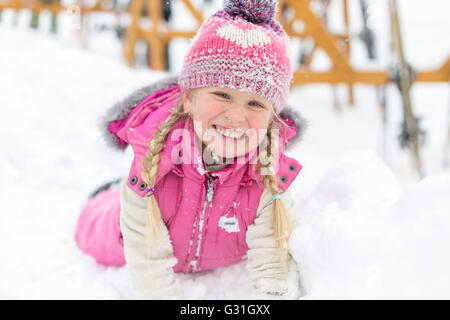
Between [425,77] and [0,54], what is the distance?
3.23 metres

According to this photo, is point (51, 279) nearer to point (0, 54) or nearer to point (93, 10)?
point (0, 54)

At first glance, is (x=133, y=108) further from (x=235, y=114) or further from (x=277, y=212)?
(x=277, y=212)

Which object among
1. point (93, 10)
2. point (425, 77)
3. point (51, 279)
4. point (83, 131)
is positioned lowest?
point (51, 279)

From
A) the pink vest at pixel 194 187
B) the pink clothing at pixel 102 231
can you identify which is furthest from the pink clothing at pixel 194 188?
the pink clothing at pixel 102 231

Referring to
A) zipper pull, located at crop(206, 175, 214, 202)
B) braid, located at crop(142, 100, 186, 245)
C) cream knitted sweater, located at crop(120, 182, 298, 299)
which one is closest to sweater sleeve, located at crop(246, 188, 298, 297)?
cream knitted sweater, located at crop(120, 182, 298, 299)

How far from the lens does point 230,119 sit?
769mm

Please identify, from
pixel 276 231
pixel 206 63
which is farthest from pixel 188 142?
pixel 276 231

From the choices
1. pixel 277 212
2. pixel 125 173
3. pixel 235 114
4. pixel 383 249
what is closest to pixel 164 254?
pixel 277 212

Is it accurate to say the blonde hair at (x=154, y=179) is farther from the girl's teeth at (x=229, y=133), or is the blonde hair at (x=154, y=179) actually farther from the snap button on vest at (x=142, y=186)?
the girl's teeth at (x=229, y=133)

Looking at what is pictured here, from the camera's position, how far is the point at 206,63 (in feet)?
2.59

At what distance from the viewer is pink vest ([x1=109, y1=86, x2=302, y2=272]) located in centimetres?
86

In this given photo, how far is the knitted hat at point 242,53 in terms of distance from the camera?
2.52 ft

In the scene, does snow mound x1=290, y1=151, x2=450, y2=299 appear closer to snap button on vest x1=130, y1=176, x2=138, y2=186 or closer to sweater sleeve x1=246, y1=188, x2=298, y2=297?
sweater sleeve x1=246, y1=188, x2=298, y2=297
